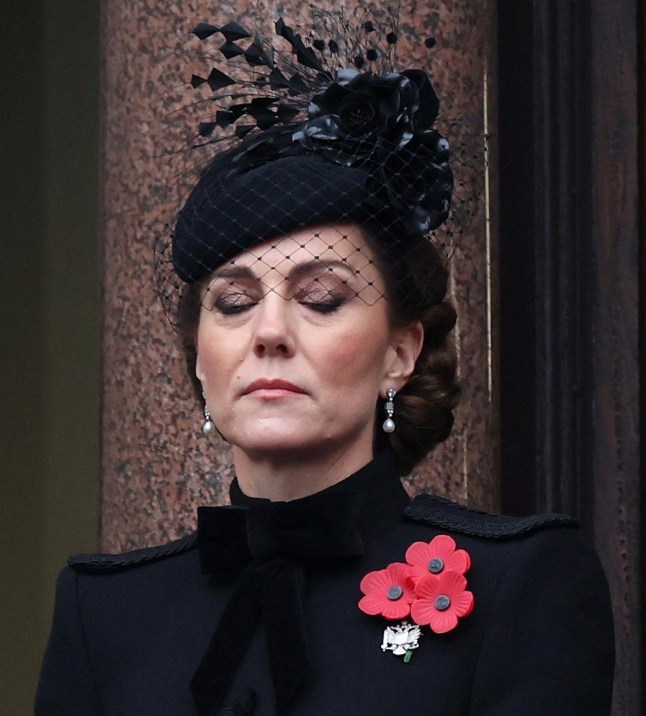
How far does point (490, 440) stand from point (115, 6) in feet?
4.40

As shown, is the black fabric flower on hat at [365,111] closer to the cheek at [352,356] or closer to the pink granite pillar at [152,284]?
the cheek at [352,356]

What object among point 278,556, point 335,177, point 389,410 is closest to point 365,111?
point 335,177

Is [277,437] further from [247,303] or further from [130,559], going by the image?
[130,559]

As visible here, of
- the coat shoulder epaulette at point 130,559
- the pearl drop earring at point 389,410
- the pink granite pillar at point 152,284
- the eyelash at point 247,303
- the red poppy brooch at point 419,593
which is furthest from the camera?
the pink granite pillar at point 152,284

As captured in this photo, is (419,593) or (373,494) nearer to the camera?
(419,593)

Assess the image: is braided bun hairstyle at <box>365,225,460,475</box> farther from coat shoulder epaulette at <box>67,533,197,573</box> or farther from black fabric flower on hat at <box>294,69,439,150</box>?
coat shoulder epaulette at <box>67,533,197,573</box>

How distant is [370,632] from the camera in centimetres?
254

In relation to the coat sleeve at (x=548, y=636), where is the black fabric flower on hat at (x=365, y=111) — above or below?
above

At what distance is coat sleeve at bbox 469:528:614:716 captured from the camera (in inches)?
92.7

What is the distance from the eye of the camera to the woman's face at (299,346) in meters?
2.54

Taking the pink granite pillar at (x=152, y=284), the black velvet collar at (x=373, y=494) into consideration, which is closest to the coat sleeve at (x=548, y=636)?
the black velvet collar at (x=373, y=494)

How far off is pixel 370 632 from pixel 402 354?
1.60 ft

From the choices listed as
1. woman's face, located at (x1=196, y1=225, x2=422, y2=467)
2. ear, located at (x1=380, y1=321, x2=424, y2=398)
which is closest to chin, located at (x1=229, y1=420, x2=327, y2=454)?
woman's face, located at (x1=196, y1=225, x2=422, y2=467)

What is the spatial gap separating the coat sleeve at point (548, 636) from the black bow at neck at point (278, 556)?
277mm
